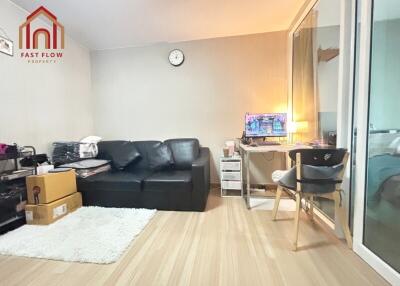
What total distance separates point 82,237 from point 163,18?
271cm

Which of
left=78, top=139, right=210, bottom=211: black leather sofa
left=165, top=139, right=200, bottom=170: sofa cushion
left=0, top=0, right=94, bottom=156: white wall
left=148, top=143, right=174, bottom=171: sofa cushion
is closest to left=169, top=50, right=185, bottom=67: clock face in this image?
left=165, top=139, right=200, bottom=170: sofa cushion

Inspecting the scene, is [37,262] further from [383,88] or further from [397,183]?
[383,88]

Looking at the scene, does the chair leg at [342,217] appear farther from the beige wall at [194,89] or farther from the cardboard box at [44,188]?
the cardboard box at [44,188]

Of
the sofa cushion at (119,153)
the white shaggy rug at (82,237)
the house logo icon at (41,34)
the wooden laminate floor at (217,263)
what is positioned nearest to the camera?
the wooden laminate floor at (217,263)

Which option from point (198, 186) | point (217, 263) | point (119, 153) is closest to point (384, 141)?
point (217, 263)

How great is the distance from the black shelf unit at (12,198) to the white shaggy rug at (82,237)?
10cm

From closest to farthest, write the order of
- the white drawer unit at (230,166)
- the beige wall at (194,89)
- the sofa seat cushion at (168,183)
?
the sofa seat cushion at (168,183)
the white drawer unit at (230,166)
the beige wall at (194,89)

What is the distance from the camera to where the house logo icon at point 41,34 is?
260 cm

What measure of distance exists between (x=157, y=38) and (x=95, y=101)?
155cm

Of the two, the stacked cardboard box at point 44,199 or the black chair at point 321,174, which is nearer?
the black chair at point 321,174

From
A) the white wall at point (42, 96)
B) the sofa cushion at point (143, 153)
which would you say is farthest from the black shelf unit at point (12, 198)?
the sofa cushion at point (143, 153)

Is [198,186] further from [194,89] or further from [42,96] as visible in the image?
[42,96]

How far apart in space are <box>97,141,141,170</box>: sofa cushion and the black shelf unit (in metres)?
0.97

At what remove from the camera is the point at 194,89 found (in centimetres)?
341
